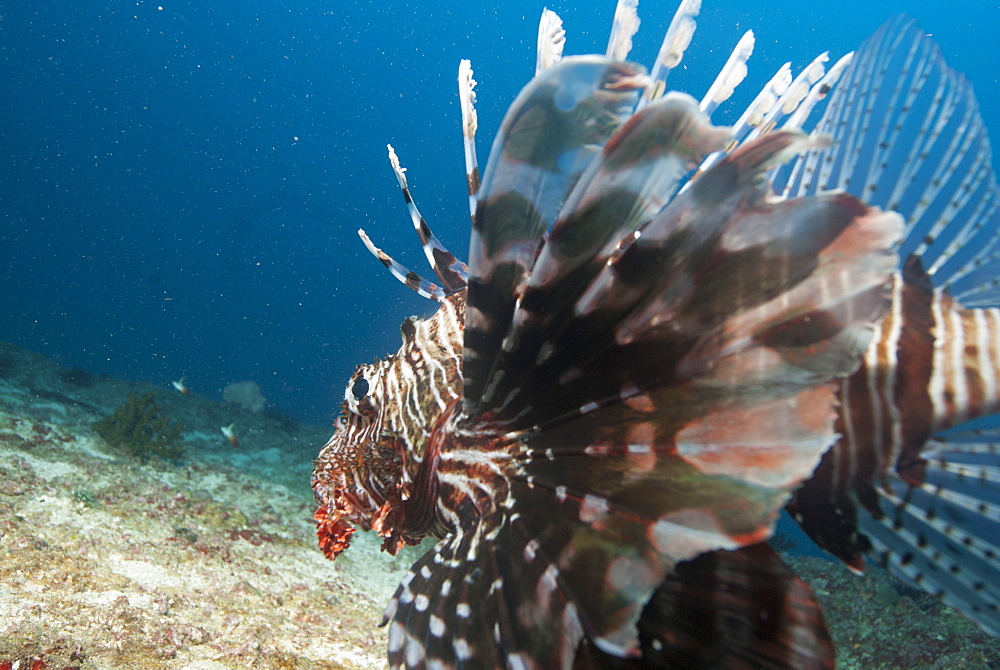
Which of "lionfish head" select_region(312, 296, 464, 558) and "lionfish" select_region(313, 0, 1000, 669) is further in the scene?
"lionfish head" select_region(312, 296, 464, 558)

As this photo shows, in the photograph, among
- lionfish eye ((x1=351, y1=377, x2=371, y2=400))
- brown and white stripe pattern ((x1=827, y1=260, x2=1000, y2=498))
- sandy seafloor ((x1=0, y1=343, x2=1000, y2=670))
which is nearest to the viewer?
brown and white stripe pattern ((x1=827, y1=260, x2=1000, y2=498))

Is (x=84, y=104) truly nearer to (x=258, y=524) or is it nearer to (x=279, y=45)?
(x=279, y=45)

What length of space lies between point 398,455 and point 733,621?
154cm

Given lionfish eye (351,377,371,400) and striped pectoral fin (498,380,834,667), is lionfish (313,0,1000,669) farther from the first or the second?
lionfish eye (351,377,371,400)

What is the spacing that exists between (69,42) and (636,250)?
224 ft

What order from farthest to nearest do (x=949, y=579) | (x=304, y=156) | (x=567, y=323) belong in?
(x=304, y=156) < (x=949, y=579) < (x=567, y=323)

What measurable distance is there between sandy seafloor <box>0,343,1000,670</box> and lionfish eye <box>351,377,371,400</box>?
1816mm

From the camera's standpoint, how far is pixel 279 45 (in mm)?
52375

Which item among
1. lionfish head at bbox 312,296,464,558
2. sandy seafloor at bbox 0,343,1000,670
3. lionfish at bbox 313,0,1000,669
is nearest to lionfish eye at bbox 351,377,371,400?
lionfish head at bbox 312,296,464,558

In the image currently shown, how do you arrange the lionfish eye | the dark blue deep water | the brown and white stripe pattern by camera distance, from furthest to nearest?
the dark blue deep water
the lionfish eye
the brown and white stripe pattern

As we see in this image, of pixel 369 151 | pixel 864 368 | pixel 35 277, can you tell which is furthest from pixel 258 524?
pixel 369 151

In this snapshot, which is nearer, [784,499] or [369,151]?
[784,499]

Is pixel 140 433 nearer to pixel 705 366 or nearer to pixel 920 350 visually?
pixel 705 366

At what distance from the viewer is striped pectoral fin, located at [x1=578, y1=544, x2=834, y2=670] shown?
151 centimetres
